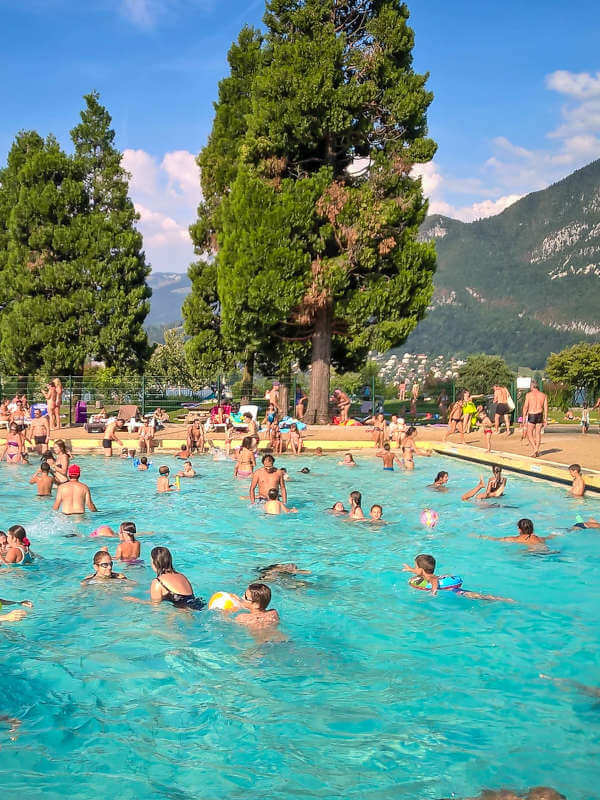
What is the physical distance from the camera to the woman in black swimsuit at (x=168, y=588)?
8.36 meters

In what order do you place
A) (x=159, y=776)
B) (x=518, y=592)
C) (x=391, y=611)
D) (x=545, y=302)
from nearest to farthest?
1. (x=159, y=776)
2. (x=391, y=611)
3. (x=518, y=592)
4. (x=545, y=302)

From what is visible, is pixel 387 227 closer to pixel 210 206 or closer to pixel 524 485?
pixel 210 206

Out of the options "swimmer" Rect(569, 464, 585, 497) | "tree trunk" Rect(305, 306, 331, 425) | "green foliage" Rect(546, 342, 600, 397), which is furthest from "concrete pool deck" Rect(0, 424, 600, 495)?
"green foliage" Rect(546, 342, 600, 397)

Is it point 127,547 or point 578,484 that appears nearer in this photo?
point 127,547

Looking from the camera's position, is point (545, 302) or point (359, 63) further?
point (545, 302)

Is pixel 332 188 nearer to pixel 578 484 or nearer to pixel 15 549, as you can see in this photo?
pixel 578 484

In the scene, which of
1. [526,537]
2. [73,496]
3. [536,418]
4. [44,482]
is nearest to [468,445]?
[536,418]

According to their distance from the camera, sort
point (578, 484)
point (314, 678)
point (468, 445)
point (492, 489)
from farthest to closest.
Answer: point (468, 445)
point (492, 489)
point (578, 484)
point (314, 678)

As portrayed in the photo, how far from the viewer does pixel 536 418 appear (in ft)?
60.9

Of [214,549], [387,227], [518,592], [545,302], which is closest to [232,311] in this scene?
[387,227]

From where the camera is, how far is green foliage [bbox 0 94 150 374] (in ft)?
103

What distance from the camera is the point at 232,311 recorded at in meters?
27.8

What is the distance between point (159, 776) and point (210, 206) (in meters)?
31.2

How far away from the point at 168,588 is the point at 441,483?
928cm
